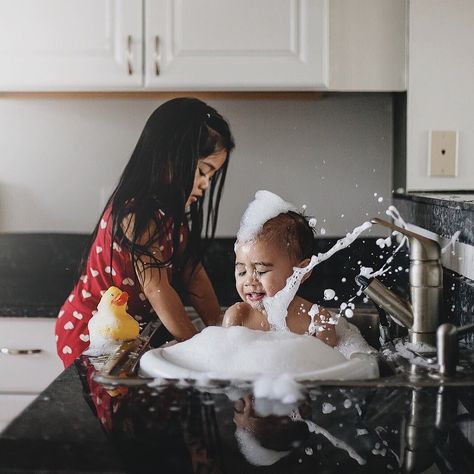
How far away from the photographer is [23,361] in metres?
1.78

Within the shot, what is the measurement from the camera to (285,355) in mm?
956

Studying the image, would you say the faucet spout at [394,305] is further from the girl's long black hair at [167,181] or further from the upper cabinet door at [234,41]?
the upper cabinet door at [234,41]

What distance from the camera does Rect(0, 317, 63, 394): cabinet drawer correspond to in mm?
1761

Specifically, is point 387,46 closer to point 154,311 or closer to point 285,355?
point 154,311

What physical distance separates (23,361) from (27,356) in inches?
0.6

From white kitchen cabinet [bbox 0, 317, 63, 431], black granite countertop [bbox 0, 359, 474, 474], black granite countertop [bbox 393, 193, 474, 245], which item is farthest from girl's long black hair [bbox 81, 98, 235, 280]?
black granite countertop [bbox 0, 359, 474, 474]

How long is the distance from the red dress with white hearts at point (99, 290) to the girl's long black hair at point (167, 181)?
23mm

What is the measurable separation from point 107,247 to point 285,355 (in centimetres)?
77

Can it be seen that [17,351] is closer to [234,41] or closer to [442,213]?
[234,41]

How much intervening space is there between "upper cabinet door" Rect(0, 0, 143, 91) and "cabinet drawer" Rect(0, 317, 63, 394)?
571 mm

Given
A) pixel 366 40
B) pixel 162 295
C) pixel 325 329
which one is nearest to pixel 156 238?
pixel 162 295

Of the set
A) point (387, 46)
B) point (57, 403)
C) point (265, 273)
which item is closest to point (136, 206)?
point (265, 273)

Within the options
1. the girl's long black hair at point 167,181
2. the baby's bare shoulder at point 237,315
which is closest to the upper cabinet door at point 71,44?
the girl's long black hair at point 167,181

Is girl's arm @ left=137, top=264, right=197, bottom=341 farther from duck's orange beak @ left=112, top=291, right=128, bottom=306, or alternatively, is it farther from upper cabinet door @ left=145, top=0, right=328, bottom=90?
upper cabinet door @ left=145, top=0, right=328, bottom=90
